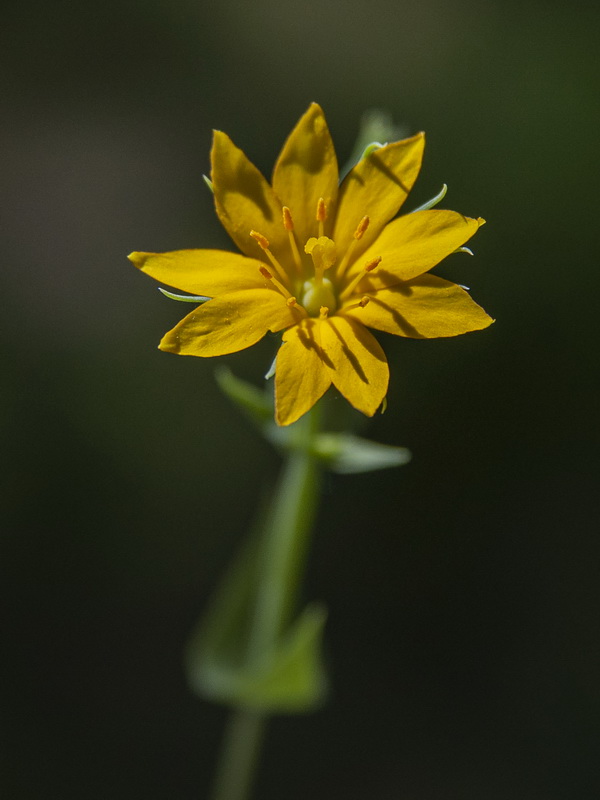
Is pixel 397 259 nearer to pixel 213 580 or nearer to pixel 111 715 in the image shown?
pixel 213 580

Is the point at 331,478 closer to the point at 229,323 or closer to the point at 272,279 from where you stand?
the point at 272,279

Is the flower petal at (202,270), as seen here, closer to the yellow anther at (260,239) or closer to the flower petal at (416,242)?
the yellow anther at (260,239)

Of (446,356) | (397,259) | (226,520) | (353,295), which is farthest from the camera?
(226,520)

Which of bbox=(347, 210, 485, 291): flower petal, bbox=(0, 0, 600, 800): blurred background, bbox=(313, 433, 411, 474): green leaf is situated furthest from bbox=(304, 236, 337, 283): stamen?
bbox=(0, 0, 600, 800): blurred background

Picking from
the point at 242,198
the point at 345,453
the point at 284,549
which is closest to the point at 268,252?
the point at 242,198

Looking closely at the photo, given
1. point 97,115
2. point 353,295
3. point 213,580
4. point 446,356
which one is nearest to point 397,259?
point 353,295

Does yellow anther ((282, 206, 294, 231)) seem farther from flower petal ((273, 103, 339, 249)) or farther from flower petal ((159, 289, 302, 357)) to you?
flower petal ((159, 289, 302, 357))

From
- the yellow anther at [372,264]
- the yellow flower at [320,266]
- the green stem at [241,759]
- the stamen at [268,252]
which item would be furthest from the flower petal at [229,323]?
the green stem at [241,759]
